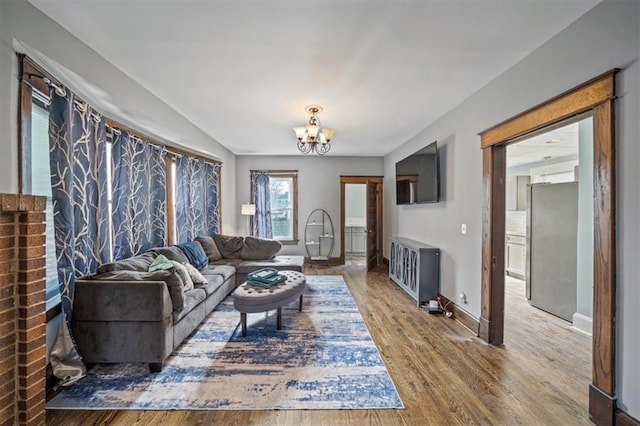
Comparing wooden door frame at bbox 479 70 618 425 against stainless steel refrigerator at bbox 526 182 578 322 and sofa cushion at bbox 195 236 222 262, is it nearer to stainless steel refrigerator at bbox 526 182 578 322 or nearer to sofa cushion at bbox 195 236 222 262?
stainless steel refrigerator at bbox 526 182 578 322

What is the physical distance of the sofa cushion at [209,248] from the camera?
4.73m

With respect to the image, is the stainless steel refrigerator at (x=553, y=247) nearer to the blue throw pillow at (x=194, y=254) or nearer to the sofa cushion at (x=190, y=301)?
the sofa cushion at (x=190, y=301)

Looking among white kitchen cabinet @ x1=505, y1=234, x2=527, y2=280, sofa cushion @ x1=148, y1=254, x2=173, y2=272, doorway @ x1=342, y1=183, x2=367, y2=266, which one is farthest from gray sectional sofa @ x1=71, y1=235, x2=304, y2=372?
doorway @ x1=342, y1=183, x2=367, y2=266

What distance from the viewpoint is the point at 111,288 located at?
232cm

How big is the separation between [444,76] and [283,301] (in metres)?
2.80

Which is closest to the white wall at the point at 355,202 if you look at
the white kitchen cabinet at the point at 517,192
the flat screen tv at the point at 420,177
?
the flat screen tv at the point at 420,177

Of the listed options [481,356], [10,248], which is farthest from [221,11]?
[481,356]

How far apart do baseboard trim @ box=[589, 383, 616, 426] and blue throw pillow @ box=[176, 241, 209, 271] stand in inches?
165

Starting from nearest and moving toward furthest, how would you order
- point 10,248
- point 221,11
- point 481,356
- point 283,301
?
point 10,248
point 221,11
point 481,356
point 283,301

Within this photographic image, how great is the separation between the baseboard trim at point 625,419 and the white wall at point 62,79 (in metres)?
4.00

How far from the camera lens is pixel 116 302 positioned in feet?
7.57

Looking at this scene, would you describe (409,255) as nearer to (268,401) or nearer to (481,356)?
(481,356)

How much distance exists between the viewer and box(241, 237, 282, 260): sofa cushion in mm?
4982

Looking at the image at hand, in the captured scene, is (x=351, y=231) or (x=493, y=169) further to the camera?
(x=351, y=231)
